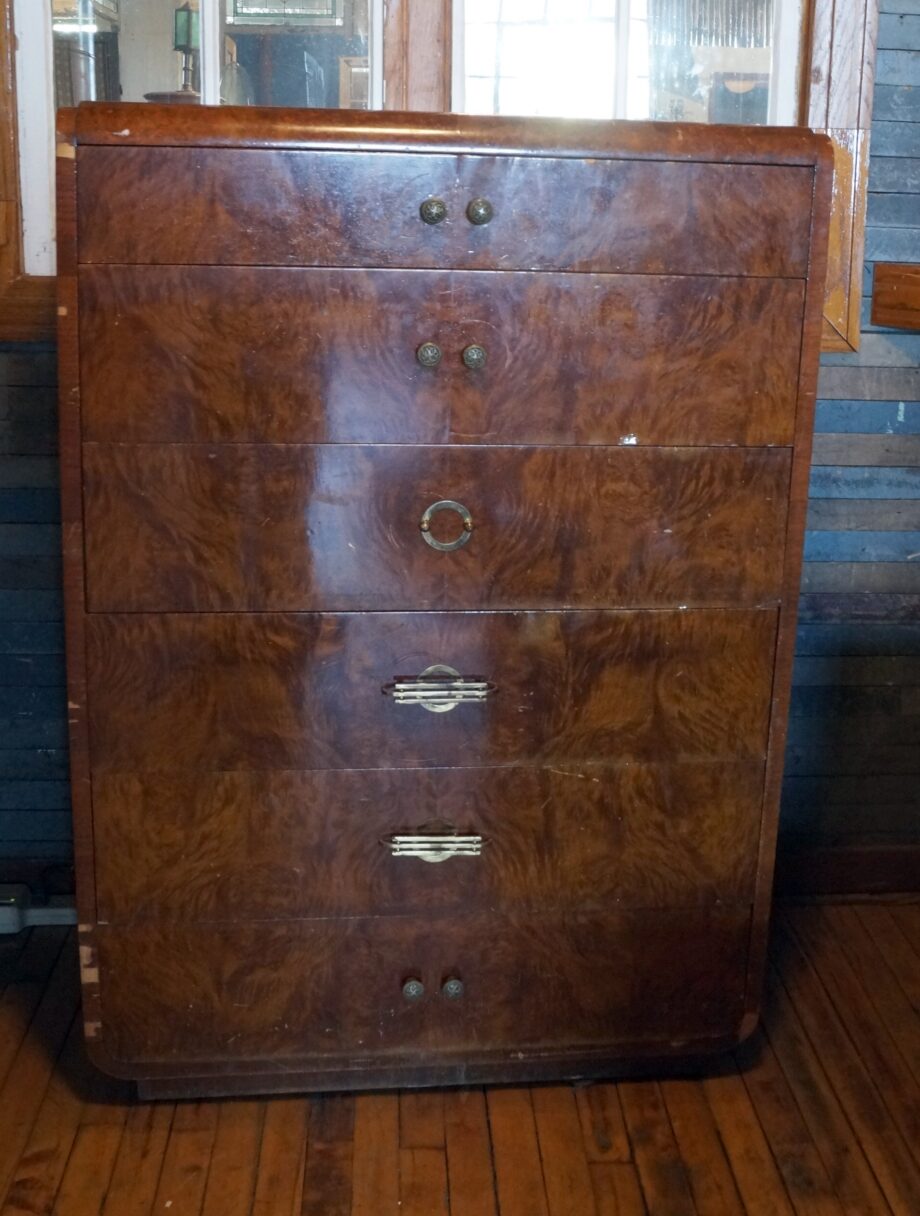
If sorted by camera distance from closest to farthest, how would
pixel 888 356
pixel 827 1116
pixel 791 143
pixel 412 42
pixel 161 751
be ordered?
pixel 791 143 < pixel 161 751 < pixel 827 1116 < pixel 412 42 < pixel 888 356

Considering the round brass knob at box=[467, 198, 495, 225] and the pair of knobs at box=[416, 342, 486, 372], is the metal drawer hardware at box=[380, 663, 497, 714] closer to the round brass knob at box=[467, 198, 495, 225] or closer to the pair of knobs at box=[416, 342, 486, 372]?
the pair of knobs at box=[416, 342, 486, 372]

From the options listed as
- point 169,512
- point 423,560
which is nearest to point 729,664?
point 423,560

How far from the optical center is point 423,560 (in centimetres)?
174

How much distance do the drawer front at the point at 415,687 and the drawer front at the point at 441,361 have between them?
0.25 meters

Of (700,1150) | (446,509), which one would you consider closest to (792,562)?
(446,509)

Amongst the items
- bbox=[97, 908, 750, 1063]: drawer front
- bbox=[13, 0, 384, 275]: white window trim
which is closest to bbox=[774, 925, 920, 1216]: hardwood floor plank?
bbox=[97, 908, 750, 1063]: drawer front

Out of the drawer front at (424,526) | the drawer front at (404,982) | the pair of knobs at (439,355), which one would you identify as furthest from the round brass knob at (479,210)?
the drawer front at (404,982)

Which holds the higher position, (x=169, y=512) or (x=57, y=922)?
(x=169, y=512)

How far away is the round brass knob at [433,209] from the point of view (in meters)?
1.60

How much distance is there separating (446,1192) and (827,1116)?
0.57 metres

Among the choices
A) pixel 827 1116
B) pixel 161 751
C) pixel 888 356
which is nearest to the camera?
pixel 161 751

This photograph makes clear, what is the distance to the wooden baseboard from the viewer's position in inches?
99.8

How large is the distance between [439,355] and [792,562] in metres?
0.54

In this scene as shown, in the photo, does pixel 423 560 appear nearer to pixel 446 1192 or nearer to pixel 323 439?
pixel 323 439
